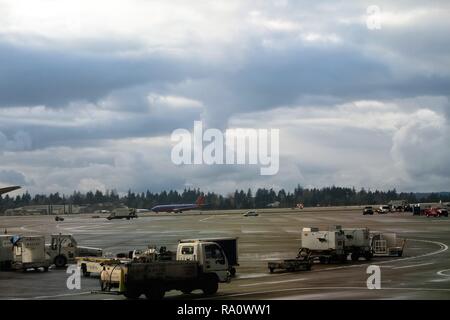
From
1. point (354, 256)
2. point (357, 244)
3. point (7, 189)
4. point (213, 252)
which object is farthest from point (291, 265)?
point (7, 189)

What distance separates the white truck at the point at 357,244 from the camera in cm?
Answer: 6738

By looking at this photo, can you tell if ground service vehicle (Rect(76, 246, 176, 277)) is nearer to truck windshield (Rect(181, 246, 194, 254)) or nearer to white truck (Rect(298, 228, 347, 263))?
truck windshield (Rect(181, 246, 194, 254))

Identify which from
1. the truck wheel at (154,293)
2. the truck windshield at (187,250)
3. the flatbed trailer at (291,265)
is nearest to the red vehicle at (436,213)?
the flatbed trailer at (291,265)

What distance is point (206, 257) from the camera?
42312mm

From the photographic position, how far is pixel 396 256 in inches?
2835

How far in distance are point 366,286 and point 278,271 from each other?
46.2 ft

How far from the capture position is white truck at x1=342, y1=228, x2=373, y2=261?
67.4m

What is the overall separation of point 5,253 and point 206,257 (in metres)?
29.4

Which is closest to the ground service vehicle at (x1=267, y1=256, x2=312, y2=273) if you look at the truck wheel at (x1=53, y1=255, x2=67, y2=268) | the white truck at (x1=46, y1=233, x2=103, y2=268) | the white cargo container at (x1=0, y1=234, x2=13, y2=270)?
the white truck at (x1=46, y1=233, x2=103, y2=268)

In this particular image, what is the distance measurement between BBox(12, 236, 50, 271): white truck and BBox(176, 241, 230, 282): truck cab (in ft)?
78.4

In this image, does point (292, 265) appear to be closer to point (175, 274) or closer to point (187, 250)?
point (187, 250)
